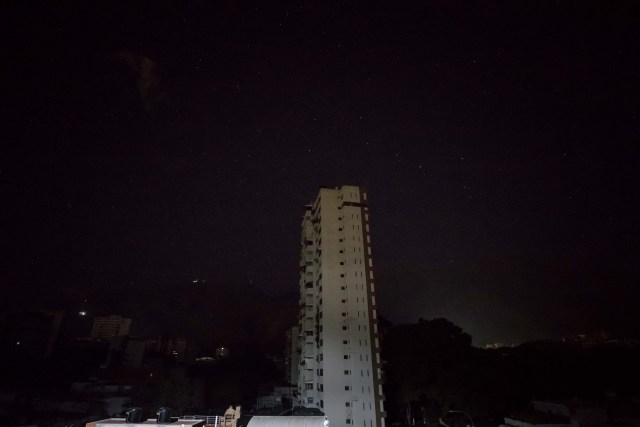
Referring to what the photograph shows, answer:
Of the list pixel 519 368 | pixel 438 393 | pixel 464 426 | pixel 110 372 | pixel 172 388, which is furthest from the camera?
pixel 110 372

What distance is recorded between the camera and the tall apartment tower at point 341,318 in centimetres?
4941

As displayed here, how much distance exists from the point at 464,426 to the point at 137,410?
39.9m

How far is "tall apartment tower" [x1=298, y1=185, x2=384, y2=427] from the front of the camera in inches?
1945

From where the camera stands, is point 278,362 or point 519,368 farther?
point 278,362

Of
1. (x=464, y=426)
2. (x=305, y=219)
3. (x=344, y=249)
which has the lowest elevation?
(x=464, y=426)

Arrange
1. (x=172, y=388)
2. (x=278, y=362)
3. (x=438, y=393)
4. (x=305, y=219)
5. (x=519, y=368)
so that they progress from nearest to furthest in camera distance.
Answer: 1. (x=438, y=393)
2. (x=519, y=368)
3. (x=172, y=388)
4. (x=305, y=219)
5. (x=278, y=362)

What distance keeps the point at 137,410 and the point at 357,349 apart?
1291 inches

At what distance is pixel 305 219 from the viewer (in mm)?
67812

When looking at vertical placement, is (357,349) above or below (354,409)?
above

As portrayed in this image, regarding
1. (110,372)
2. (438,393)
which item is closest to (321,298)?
(438,393)

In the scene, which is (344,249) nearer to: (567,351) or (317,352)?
(317,352)

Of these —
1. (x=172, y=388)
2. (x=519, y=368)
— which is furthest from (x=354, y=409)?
(x=172, y=388)

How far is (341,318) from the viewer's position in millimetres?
53156

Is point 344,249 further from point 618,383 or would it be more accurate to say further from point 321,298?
point 618,383
